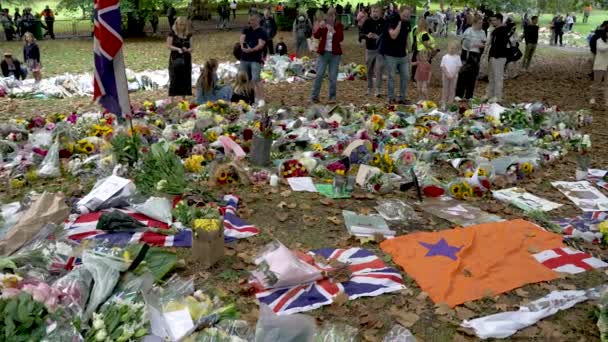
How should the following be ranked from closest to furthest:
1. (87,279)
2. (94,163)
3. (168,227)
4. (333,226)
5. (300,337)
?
(300,337), (87,279), (168,227), (333,226), (94,163)

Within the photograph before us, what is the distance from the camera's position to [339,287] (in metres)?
4.15

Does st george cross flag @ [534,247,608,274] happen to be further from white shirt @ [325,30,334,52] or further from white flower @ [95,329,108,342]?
white shirt @ [325,30,334,52]

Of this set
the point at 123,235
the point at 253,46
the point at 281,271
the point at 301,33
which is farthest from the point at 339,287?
the point at 301,33

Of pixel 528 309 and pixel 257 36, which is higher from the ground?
pixel 257 36

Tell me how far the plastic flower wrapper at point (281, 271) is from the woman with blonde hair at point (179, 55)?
6.01 meters

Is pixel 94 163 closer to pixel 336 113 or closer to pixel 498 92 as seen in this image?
pixel 336 113

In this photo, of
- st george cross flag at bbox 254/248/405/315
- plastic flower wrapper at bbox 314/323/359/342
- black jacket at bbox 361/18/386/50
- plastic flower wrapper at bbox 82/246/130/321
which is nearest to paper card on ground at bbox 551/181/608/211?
st george cross flag at bbox 254/248/405/315

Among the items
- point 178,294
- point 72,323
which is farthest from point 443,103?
point 72,323

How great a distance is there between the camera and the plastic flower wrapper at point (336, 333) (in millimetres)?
3361

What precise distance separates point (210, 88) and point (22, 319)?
22.2ft

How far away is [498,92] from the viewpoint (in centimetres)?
1067

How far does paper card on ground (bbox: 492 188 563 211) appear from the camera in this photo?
5.88m

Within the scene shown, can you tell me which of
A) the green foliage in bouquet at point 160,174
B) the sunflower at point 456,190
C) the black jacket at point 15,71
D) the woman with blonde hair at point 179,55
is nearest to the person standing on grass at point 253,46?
the woman with blonde hair at point 179,55

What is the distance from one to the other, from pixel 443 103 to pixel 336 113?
8.00 ft
